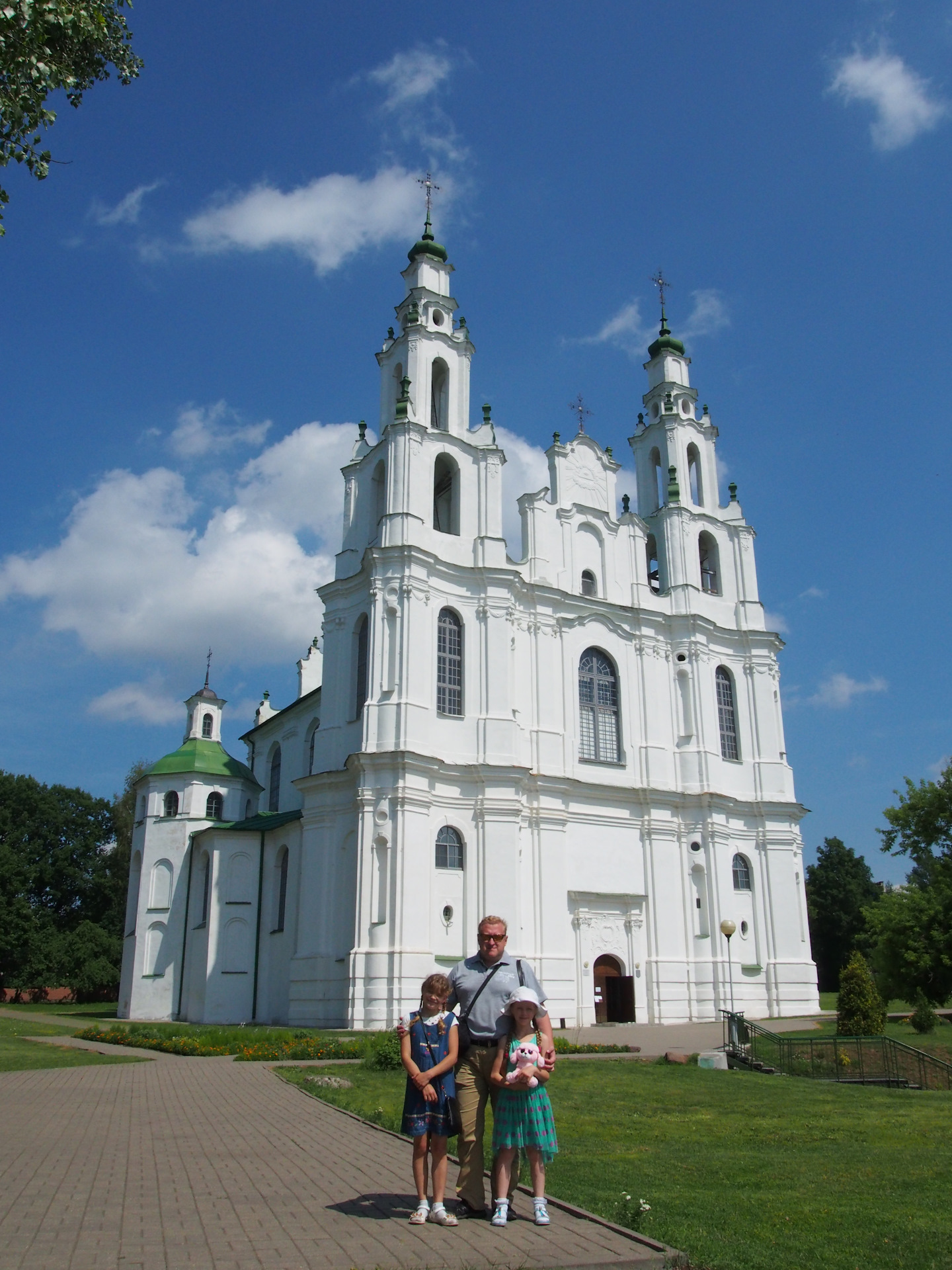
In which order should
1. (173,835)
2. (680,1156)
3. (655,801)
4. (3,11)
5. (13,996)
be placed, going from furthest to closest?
(13,996) < (173,835) < (655,801) < (680,1156) < (3,11)

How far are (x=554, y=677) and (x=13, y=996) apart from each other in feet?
146

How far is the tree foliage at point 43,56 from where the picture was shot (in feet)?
34.0

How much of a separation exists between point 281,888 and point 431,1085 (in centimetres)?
3179

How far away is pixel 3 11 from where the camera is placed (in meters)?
9.92

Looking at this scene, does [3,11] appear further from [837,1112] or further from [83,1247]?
[837,1112]

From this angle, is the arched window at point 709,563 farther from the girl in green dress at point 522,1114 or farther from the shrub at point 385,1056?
the girl in green dress at point 522,1114

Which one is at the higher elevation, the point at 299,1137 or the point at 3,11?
the point at 3,11

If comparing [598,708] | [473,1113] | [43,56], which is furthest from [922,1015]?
[43,56]

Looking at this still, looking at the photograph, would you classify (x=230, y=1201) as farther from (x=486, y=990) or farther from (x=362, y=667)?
(x=362, y=667)

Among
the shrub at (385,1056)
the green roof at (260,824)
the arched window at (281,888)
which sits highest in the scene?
the green roof at (260,824)

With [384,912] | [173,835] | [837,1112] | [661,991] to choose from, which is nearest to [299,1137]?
[837,1112]

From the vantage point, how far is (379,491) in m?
39.3

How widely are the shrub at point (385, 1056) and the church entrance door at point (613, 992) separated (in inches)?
681

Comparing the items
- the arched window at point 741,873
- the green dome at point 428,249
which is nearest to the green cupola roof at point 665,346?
the green dome at point 428,249
